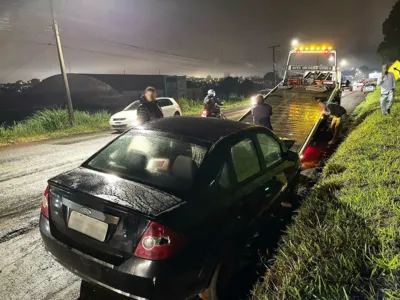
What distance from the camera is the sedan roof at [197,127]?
3.23m

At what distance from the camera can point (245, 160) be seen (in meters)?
3.32

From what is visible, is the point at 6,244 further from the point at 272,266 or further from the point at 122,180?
the point at 272,266

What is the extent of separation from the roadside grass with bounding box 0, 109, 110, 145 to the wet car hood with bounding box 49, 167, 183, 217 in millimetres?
10580

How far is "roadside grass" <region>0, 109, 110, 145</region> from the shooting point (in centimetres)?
1265

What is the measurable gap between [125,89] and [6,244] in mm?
52735

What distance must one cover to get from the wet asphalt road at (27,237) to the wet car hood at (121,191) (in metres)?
1.09

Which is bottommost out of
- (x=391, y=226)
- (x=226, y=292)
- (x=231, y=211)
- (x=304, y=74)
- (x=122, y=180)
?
(x=226, y=292)

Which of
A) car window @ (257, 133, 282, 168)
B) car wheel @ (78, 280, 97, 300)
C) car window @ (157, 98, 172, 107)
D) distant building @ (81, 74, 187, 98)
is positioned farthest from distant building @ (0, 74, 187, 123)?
car window @ (257, 133, 282, 168)

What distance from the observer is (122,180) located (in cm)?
277

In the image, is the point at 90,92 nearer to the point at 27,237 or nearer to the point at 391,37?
the point at 391,37

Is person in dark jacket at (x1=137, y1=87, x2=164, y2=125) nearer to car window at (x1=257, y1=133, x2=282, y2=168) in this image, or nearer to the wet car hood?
car window at (x1=257, y1=133, x2=282, y2=168)

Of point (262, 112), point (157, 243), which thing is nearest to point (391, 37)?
point (262, 112)

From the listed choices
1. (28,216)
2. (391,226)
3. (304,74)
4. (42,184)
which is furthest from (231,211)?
(304,74)

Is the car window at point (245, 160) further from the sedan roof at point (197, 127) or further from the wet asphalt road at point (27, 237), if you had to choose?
the wet asphalt road at point (27, 237)
